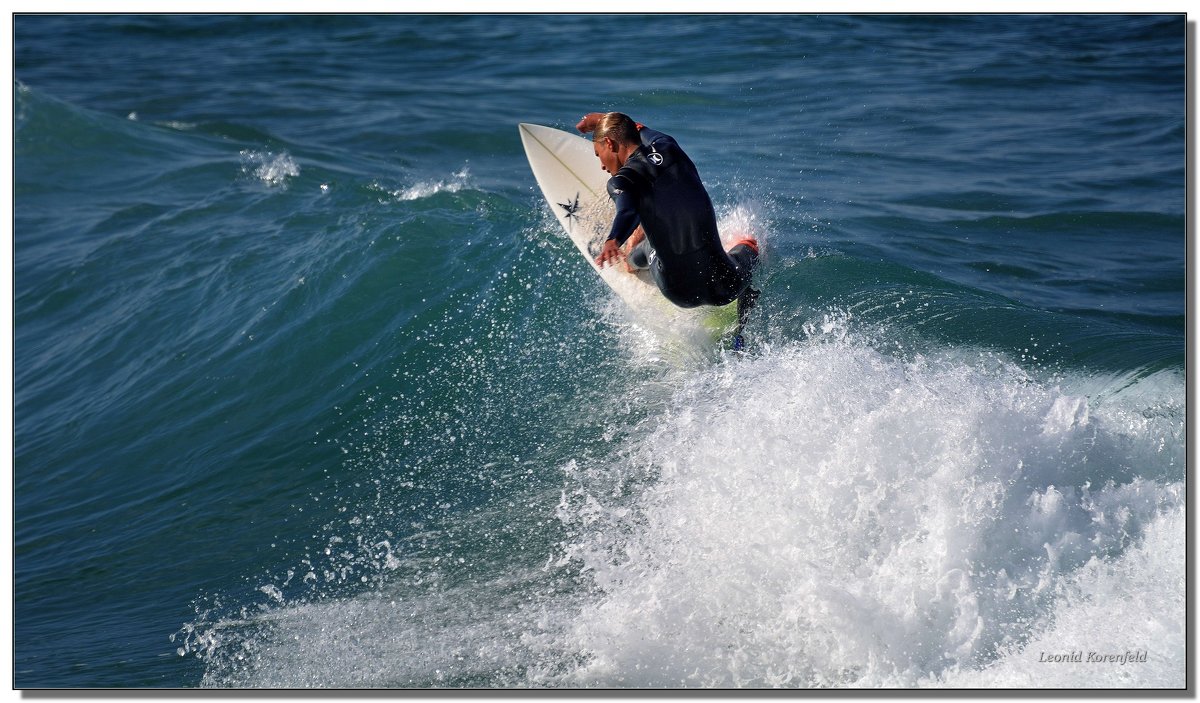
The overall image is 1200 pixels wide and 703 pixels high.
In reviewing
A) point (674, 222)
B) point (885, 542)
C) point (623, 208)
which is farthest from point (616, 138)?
point (885, 542)

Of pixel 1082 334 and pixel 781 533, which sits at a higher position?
pixel 1082 334

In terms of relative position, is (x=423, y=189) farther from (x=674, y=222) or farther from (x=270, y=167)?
(x=674, y=222)

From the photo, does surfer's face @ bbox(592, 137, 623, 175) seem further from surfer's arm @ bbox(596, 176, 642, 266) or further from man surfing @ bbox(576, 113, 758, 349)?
surfer's arm @ bbox(596, 176, 642, 266)

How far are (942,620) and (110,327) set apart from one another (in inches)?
311

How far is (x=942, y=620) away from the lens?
177 inches

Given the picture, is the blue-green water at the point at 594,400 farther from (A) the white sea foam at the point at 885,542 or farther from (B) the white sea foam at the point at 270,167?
(B) the white sea foam at the point at 270,167

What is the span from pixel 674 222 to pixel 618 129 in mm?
647

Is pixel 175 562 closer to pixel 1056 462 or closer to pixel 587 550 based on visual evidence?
pixel 587 550

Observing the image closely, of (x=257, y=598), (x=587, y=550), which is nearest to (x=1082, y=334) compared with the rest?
(x=587, y=550)

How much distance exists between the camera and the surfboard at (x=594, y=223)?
22.7 ft

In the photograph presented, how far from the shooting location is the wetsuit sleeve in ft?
18.6

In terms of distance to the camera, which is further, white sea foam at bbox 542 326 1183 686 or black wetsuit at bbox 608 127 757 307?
black wetsuit at bbox 608 127 757 307

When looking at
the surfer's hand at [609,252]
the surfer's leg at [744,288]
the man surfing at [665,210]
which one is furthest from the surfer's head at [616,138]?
the surfer's leg at [744,288]

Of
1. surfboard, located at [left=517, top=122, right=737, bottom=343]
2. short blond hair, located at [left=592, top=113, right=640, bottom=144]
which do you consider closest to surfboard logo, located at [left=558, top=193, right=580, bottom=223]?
surfboard, located at [left=517, top=122, right=737, bottom=343]
